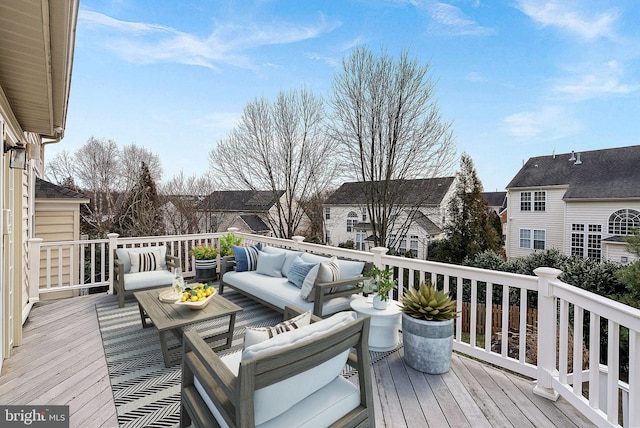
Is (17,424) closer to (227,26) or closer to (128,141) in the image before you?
(227,26)

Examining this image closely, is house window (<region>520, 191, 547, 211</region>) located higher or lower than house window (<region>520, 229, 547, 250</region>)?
higher

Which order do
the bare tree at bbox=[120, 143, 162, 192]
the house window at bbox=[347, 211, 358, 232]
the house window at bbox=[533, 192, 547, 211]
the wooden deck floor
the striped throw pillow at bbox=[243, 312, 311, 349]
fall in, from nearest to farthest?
the striped throw pillow at bbox=[243, 312, 311, 349], the wooden deck floor, the bare tree at bbox=[120, 143, 162, 192], the house window at bbox=[533, 192, 547, 211], the house window at bbox=[347, 211, 358, 232]

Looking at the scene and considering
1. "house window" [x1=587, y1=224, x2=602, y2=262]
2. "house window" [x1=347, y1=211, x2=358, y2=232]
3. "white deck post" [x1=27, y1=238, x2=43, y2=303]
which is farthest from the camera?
"house window" [x1=347, y1=211, x2=358, y2=232]

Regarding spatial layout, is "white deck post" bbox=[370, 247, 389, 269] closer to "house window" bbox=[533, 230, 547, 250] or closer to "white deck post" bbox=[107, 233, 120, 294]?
"white deck post" bbox=[107, 233, 120, 294]

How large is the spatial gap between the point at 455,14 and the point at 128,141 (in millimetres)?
13354

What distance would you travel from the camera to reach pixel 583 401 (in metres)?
2.06

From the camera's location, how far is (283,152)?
10.3 meters

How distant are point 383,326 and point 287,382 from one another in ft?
6.38

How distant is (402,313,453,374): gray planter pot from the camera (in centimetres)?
262

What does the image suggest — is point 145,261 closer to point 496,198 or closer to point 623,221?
point 623,221

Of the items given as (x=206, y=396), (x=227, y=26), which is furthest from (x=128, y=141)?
(x=206, y=396)

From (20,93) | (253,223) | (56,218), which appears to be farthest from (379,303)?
(253,223)

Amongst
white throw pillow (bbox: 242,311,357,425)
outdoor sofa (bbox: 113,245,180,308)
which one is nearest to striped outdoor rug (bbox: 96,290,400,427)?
outdoor sofa (bbox: 113,245,180,308)

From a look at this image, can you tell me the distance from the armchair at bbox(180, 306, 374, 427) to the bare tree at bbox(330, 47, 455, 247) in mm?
7344
